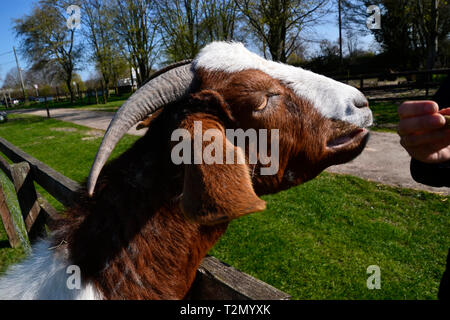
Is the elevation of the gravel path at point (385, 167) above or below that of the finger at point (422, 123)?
below

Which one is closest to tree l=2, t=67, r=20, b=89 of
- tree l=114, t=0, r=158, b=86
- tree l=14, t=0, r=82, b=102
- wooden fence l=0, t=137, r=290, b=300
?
tree l=14, t=0, r=82, b=102

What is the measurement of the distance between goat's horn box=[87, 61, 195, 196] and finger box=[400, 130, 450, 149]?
50.7 inches

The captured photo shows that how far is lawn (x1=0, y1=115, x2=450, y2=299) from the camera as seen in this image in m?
3.68

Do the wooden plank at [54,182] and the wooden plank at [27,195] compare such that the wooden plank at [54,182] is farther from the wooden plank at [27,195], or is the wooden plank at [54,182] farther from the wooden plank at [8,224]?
the wooden plank at [8,224]

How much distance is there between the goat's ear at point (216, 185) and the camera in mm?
1411

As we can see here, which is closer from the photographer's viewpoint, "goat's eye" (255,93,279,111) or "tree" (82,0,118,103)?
"goat's eye" (255,93,279,111)

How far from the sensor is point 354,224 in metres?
4.84

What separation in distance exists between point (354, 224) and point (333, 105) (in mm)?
3542

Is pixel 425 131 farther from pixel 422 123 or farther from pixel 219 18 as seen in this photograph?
pixel 219 18

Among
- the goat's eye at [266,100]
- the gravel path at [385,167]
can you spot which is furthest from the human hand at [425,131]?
the gravel path at [385,167]

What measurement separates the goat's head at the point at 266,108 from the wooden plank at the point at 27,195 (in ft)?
10.3

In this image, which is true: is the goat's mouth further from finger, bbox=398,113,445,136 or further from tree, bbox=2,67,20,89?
tree, bbox=2,67,20,89

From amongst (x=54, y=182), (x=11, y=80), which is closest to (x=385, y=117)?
(x=54, y=182)
